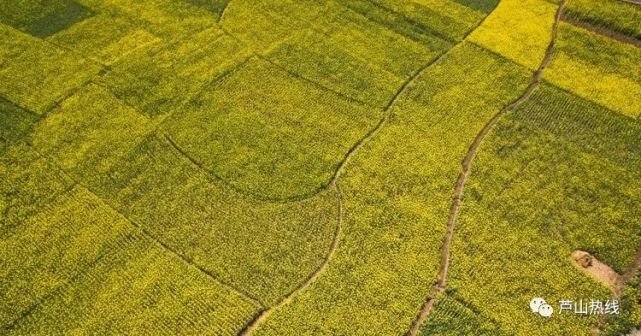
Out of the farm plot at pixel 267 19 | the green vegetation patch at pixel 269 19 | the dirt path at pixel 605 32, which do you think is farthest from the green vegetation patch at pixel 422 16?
the dirt path at pixel 605 32

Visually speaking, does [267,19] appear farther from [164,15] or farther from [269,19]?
[164,15]

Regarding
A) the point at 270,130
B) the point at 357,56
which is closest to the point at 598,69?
the point at 357,56

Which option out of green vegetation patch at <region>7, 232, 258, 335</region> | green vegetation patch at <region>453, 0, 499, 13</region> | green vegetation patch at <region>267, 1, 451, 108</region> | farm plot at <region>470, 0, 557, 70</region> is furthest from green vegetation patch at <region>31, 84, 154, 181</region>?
green vegetation patch at <region>453, 0, 499, 13</region>

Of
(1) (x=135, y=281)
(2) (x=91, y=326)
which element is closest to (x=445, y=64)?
(1) (x=135, y=281)

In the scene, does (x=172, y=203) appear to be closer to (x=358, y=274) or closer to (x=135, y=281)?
(x=135, y=281)

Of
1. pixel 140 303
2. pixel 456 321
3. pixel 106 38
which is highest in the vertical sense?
pixel 106 38
